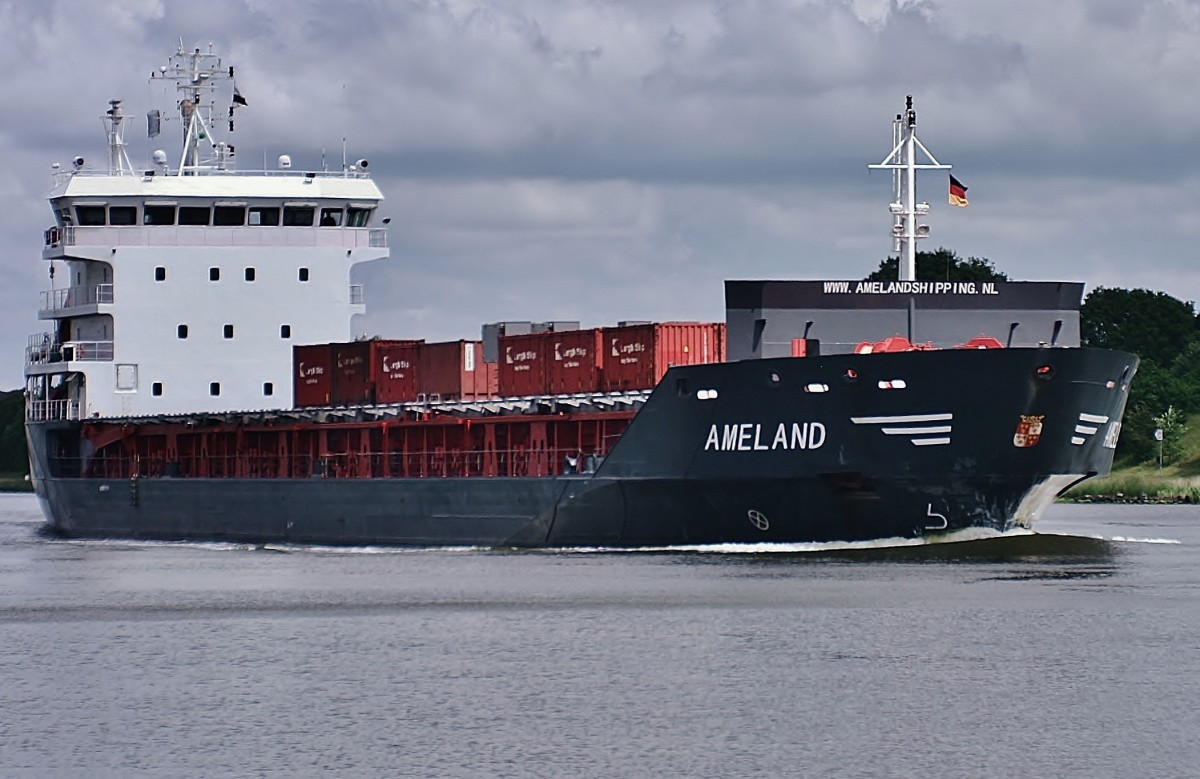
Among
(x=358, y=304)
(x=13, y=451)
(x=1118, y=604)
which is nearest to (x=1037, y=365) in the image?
(x=1118, y=604)

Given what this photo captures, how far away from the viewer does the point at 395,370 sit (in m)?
44.8

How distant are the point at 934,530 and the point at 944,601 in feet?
16.3

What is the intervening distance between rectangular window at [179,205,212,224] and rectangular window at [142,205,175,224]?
22cm

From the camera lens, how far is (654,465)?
37.1 meters

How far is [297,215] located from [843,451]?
69.9ft

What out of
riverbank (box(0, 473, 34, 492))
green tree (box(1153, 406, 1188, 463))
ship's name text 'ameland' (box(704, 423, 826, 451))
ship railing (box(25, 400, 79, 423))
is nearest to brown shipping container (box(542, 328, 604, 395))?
ship's name text 'ameland' (box(704, 423, 826, 451))

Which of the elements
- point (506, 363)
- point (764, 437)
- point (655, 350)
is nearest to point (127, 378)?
point (506, 363)

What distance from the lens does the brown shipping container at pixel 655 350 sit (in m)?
38.0

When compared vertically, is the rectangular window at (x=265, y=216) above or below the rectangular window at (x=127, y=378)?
above

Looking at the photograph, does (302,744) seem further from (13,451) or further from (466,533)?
(13,451)

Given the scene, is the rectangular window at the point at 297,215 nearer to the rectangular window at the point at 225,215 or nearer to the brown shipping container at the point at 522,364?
the rectangular window at the point at 225,215

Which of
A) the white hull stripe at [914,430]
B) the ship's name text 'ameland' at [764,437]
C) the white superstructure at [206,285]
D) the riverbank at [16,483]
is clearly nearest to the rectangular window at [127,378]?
the white superstructure at [206,285]

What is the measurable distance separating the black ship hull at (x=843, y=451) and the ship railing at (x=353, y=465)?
113cm

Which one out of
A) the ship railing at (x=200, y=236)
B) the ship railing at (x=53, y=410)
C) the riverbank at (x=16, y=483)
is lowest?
the riverbank at (x=16, y=483)
